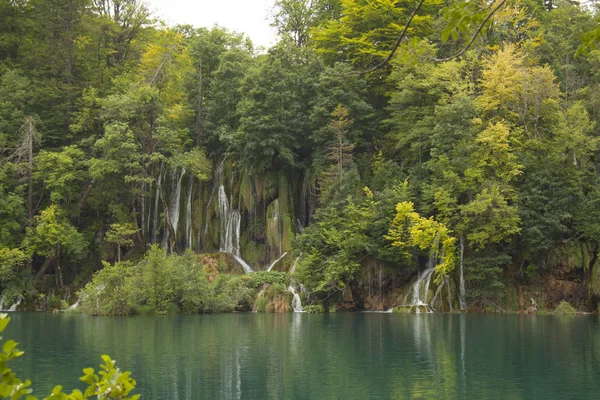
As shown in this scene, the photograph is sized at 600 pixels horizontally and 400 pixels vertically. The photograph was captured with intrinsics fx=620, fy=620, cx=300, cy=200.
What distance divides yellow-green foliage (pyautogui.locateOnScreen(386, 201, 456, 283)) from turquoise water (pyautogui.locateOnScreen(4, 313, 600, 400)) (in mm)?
5659

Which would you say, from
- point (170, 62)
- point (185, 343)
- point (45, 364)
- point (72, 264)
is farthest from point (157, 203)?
point (45, 364)

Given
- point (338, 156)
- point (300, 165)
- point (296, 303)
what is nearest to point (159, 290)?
point (296, 303)

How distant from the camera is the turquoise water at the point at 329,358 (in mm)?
10914

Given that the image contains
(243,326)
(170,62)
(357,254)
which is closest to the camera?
(243,326)

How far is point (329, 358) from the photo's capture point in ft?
47.2

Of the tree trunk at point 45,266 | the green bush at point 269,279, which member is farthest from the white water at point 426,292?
the tree trunk at point 45,266

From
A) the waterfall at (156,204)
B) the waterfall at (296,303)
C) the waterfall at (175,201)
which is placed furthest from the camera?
the waterfall at (175,201)

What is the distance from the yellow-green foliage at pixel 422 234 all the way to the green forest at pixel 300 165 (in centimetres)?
11

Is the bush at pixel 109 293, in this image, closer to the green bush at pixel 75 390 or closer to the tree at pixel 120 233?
the tree at pixel 120 233

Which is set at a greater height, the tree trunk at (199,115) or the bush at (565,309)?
the tree trunk at (199,115)

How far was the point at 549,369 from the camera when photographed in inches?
501

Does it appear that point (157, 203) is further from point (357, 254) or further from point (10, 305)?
point (357, 254)

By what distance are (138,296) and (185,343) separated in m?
12.4

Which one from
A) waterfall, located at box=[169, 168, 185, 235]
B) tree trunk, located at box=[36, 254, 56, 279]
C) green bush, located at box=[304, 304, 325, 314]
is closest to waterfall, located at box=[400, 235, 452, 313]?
green bush, located at box=[304, 304, 325, 314]
